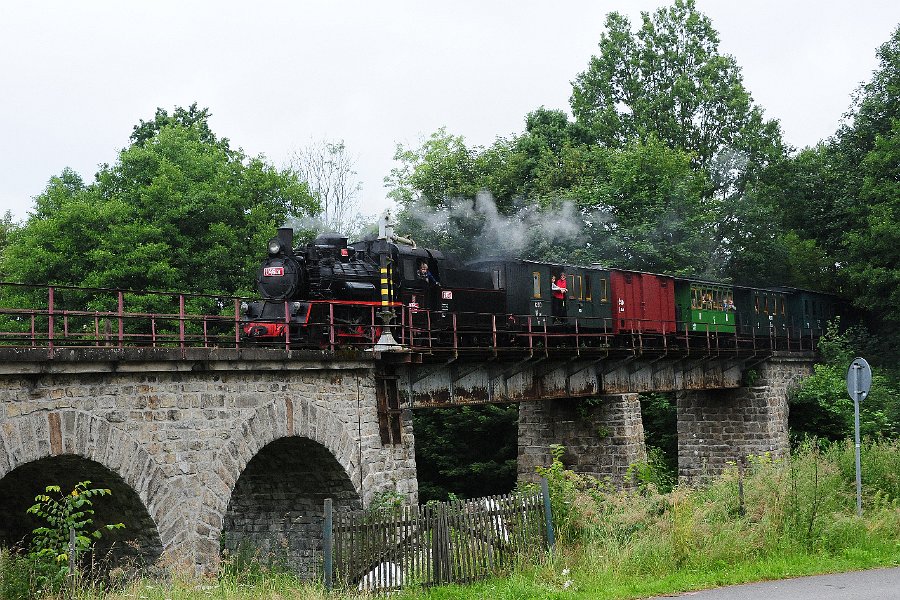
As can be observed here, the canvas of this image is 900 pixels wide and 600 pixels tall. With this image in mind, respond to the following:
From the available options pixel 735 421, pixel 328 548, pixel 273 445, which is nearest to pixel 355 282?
pixel 273 445

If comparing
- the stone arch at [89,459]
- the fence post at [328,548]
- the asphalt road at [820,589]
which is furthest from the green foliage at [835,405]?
the stone arch at [89,459]

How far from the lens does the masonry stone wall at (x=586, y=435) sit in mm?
26734

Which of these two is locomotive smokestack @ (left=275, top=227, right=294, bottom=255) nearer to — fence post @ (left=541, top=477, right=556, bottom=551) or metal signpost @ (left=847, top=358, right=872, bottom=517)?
fence post @ (left=541, top=477, right=556, bottom=551)

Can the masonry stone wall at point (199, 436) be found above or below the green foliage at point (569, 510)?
above

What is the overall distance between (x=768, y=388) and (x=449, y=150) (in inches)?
796

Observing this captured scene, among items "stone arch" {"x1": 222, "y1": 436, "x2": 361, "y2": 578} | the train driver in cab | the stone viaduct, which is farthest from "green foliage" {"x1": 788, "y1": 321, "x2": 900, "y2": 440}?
"stone arch" {"x1": 222, "y1": 436, "x2": 361, "y2": 578}

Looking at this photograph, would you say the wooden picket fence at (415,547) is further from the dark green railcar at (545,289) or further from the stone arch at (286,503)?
the dark green railcar at (545,289)

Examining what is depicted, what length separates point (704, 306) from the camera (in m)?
32.8

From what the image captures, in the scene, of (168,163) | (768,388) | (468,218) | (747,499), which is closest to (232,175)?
(168,163)

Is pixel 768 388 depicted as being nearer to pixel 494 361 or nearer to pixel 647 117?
pixel 494 361

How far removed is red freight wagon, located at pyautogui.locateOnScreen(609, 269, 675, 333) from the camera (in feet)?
93.6

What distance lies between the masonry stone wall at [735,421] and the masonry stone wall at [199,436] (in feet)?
58.9

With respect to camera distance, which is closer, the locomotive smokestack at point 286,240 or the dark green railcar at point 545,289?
the locomotive smokestack at point 286,240

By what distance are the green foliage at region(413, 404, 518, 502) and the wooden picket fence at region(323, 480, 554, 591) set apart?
72.8 feet
